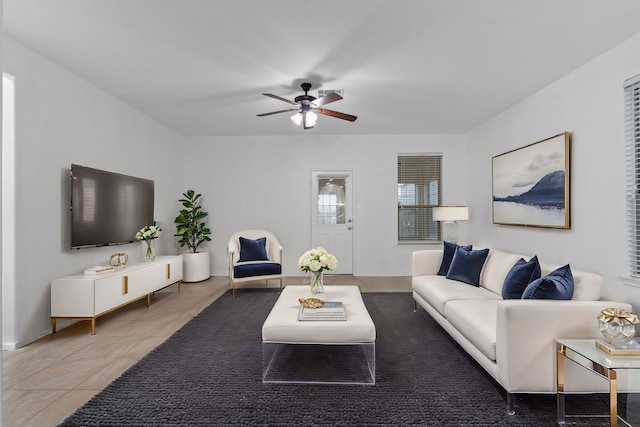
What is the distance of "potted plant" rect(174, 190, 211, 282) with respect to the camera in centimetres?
562

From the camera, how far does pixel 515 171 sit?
4328 millimetres

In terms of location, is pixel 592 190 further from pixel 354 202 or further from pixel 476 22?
pixel 354 202

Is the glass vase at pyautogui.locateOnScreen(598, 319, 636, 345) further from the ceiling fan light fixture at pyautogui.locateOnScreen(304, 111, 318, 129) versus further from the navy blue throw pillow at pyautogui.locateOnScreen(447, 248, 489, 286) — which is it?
the ceiling fan light fixture at pyautogui.locateOnScreen(304, 111, 318, 129)

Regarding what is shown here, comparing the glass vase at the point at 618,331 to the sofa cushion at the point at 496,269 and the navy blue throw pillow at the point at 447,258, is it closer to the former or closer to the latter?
the sofa cushion at the point at 496,269

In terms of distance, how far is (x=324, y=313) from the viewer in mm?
2641

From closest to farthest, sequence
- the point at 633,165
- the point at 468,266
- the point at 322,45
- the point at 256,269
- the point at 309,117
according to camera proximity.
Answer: the point at 633,165, the point at 322,45, the point at 468,266, the point at 309,117, the point at 256,269

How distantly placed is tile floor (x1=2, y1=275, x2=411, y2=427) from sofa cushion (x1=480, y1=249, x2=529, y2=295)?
126 inches

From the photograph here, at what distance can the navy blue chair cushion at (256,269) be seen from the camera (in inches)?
193

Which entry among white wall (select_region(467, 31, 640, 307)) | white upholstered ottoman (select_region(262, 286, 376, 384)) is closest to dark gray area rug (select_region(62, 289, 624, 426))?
white upholstered ottoman (select_region(262, 286, 376, 384))

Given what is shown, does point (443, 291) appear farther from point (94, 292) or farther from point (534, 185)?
point (94, 292)

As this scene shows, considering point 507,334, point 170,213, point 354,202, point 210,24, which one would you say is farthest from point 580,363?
point 170,213

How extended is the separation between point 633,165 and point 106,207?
5111mm

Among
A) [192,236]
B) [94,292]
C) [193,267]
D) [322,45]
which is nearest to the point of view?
[322,45]

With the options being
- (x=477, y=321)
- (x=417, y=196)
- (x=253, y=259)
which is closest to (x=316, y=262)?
(x=477, y=321)
